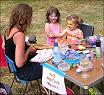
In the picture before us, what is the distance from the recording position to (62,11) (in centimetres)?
862

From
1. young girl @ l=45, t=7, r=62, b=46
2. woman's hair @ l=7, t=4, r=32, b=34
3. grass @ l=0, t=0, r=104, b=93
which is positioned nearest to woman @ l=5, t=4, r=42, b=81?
woman's hair @ l=7, t=4, r=32, b=34

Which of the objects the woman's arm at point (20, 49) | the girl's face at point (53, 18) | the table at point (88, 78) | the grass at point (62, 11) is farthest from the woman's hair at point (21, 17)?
the grass at point (62, 11)

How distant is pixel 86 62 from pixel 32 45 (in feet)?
3.42

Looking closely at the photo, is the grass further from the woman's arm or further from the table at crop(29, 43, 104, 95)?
the table at crop(29, 43, 104, 95)

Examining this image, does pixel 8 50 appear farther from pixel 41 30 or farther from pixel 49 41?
pixel 41 30

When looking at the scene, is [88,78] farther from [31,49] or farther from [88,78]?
[31,49]

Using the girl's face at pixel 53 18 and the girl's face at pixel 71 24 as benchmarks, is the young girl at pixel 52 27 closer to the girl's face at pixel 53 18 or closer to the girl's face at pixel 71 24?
the girl's face at pixel 53 18

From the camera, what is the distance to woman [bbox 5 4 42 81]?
3.59 meters

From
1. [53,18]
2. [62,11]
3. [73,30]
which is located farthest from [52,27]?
[62,11]

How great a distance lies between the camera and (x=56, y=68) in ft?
11.1

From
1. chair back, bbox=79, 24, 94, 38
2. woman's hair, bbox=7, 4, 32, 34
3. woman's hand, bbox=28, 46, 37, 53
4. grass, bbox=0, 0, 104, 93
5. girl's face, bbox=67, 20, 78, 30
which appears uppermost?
woman's hair, bbox=7, 4, 32, 34

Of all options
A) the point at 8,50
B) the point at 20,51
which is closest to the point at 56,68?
the point at 20,51

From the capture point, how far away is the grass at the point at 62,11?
285 inches

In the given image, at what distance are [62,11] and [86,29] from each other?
13.1 ft
